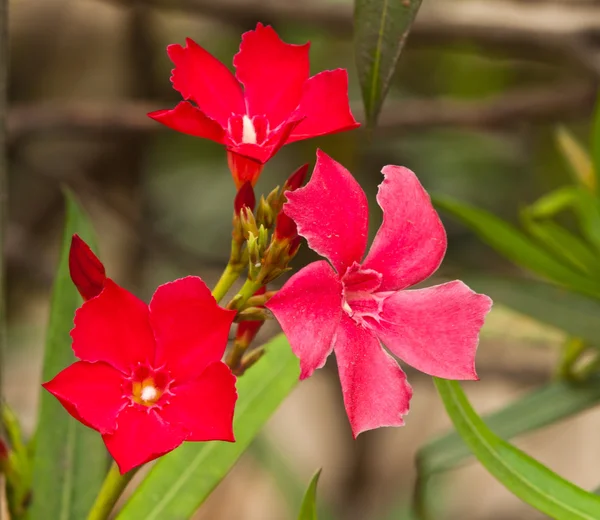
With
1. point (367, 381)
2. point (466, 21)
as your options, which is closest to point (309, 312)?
point (367, 381)

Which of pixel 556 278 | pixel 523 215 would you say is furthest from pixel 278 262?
pixel 523 215

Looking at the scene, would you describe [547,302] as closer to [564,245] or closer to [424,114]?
[564,245]

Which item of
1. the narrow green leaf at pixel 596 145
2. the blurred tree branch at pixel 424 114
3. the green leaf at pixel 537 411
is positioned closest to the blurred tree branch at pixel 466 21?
the blurred tree branch at pixel 424 114

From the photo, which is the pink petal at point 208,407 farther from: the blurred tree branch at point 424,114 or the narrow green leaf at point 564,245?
the blurred tree branch at point 424,114

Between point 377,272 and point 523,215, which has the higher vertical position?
point 377,272

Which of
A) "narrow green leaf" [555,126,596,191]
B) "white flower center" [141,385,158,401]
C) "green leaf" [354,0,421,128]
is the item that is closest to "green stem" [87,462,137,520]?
"white flower center" [141,385,158,401]

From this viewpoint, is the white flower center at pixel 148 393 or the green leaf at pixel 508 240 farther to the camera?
the green leaf at pixel 508 240

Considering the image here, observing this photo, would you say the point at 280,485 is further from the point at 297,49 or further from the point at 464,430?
the point at 297,49
